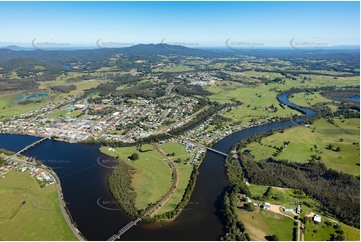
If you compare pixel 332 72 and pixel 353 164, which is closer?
pixel 353 164

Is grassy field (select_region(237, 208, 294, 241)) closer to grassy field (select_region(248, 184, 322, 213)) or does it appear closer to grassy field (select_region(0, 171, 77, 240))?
grassy field (select_region(248, 184, 322, 213))

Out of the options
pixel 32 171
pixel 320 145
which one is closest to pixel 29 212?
pixel 32 171

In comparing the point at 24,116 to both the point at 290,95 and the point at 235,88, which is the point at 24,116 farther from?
the point at 290,95

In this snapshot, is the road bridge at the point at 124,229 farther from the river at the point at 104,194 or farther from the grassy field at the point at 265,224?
the grassy field at the point at 265,224

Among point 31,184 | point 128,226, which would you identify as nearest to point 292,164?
point 128,226

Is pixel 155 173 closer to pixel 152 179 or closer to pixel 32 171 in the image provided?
pixel 152 179
